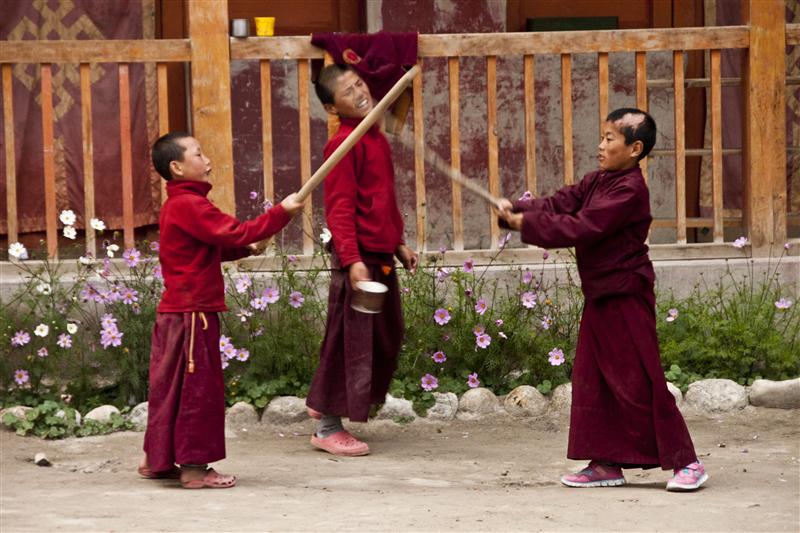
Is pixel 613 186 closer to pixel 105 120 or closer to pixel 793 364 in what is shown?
pixel 793 364

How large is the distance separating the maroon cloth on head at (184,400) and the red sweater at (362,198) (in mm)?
801

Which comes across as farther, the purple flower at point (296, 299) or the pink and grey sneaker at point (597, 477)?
the purple flower at point (296, 299)

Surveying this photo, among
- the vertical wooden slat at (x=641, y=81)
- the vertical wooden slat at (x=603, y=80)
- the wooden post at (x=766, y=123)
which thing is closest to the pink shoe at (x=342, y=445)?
the vertical wooden slat at (x=603, y=80)

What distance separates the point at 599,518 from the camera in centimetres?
496

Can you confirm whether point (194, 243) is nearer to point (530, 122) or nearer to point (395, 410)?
point (395, 410)

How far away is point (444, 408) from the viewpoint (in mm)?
7203

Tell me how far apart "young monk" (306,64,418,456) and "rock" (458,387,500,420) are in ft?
2.58

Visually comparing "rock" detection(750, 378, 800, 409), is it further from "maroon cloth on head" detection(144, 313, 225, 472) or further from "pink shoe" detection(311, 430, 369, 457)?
"maroon cloth on head" detection(144, 313, 225, 472)

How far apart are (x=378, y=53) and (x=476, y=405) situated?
80.6 inches

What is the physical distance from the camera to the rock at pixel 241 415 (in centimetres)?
706

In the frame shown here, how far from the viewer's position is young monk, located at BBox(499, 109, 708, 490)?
5523 mm

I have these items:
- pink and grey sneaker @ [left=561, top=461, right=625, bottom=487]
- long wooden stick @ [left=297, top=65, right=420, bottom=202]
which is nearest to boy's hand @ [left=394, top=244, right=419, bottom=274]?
long wooden stick @ [left=297, top=65, right=420, bottom=202]

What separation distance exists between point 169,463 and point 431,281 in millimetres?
2380

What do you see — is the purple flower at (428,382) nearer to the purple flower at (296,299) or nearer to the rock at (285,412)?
the rock at (285,412)
